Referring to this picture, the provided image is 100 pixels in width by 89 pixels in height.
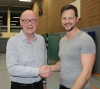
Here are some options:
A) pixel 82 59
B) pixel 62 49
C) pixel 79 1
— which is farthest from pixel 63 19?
pixel 79 1

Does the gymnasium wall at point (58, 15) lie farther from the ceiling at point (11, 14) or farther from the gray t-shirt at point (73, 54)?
the gray t-shirt at point (73, 54)

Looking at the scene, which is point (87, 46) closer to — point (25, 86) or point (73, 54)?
point (73, 54)

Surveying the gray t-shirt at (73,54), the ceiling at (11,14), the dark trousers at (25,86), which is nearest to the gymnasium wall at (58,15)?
the ceiling at (11,14)

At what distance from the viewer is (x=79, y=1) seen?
24.8 ft

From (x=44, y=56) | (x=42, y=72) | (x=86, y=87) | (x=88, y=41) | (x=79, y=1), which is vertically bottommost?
(x=86, y=87)

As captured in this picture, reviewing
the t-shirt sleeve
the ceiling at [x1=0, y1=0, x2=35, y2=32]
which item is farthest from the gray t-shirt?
the ceiling at [x1=0, y1=0, x2=35, y2=32]

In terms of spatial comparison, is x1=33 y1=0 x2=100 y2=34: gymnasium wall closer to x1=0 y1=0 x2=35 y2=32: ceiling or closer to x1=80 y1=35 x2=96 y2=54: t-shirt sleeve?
x1=0 y1=0 x2=35 y2=32: ceiling

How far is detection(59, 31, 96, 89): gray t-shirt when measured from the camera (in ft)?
5.96

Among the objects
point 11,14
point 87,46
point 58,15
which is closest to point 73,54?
point 87,46

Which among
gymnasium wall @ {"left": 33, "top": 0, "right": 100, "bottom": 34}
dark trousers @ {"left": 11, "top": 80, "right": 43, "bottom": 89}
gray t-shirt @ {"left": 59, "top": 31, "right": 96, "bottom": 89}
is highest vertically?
gymnasium wall @ {"left": 33, "top": 0, "right": 100, "bottom": 34}

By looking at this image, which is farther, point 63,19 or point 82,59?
point 63,19

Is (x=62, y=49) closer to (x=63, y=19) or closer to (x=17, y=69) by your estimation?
(x=63, y=19)

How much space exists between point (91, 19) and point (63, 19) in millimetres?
4890

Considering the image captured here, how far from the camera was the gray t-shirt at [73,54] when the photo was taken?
1817mm
